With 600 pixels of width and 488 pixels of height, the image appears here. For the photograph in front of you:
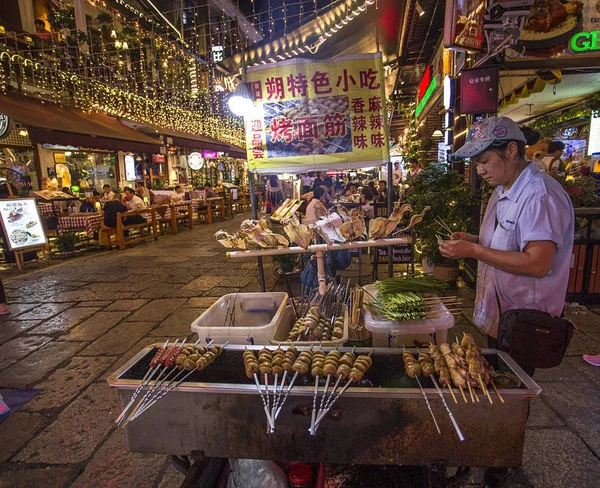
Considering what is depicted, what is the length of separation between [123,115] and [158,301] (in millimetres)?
12194

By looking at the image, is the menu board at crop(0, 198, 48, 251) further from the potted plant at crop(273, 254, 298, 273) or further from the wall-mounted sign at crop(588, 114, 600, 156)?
the wall-mounted sign at crop(588, 114, 600, 156)

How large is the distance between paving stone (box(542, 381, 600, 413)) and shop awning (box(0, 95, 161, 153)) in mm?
11586

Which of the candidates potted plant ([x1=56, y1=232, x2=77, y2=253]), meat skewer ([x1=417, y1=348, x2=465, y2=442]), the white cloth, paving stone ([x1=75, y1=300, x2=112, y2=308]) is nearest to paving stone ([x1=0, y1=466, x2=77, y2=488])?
meat skewer ([x1=417, y1=348, x2=465, y2=442])

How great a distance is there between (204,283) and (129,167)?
1432 cm

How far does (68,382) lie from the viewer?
12.8ft

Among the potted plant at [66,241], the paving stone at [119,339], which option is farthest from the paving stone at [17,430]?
the potted plant at [66,241]

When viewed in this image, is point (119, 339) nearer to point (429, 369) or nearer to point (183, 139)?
point (429, 369)

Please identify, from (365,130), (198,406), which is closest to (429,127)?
(365,130)

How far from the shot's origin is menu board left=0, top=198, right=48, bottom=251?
8.79 meters

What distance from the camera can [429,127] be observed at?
13078 mm

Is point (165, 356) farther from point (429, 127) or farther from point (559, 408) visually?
point (429, 127)

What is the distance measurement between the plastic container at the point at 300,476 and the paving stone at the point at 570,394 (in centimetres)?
234

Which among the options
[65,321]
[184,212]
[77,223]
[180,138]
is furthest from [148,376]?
[180,138]

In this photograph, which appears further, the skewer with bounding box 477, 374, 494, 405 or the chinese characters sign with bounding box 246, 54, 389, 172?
the chinese characters sign with bounding box 246, 54, 389, 172
